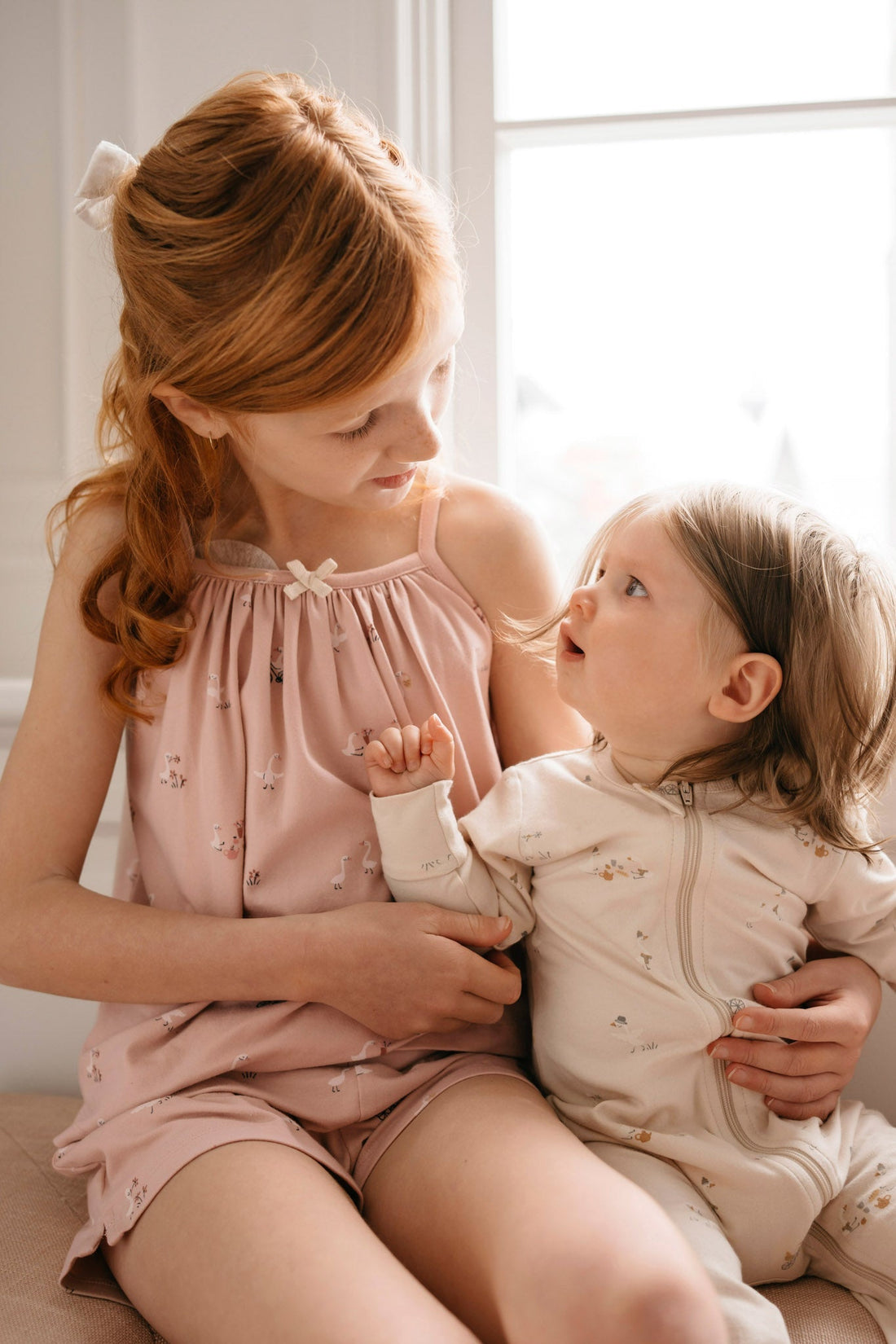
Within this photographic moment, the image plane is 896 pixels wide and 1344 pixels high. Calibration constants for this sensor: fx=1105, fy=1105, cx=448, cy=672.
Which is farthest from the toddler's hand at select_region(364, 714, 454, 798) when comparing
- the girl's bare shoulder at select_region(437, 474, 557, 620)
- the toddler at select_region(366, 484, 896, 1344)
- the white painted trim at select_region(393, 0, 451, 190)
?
the white painted trim at select_region(393, 0, 451, 190)

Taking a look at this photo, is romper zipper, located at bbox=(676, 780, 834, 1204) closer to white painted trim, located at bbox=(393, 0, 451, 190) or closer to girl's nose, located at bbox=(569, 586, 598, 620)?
girl's nose, located at bbox=(569, 586, 598, 620)

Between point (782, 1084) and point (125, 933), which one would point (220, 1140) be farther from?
point (782, 1084)

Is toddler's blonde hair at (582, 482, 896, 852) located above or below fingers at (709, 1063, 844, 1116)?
above

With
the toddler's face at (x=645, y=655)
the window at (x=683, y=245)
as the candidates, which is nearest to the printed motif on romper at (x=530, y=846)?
the toddler's face at (x=645, y=655)

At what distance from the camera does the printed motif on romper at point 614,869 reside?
1000mm

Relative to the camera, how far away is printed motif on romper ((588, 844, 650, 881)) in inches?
39.4

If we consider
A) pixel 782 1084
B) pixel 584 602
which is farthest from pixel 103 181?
pixel 782 1084

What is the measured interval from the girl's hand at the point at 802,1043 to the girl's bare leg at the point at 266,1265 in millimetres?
340

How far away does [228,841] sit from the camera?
108 cm

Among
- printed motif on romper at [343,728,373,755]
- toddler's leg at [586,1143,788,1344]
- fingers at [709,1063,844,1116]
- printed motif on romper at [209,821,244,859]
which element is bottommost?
toddler's leg at [586,1143,788,1344]

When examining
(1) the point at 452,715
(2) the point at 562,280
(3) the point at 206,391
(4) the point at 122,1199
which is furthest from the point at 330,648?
(2) the point at 562,280

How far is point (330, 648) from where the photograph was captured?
1121 millimetres

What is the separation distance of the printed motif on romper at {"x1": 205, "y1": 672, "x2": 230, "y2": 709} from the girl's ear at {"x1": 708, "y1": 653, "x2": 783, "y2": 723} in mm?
476

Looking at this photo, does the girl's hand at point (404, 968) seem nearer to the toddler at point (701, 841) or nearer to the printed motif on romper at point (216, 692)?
the toddler at point (701, 841)
